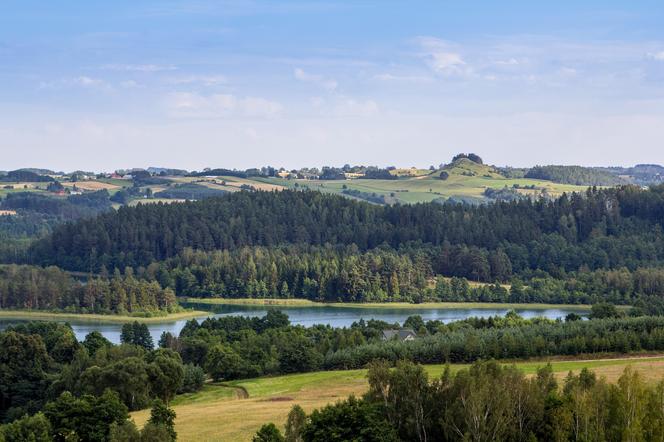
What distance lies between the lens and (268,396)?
2542 inches

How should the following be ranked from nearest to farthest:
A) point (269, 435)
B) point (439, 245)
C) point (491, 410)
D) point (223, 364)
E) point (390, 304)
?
1. point (491, 410)
2. point (269, 435)
3. point (223, 364)
4. point (390, 304)
5. point (439, 245)

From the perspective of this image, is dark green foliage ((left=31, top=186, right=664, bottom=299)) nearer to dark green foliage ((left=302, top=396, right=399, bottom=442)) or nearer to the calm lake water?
the calm lake water

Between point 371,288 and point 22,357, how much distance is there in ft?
269

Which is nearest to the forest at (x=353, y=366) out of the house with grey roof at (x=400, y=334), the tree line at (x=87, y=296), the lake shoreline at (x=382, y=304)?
the house with grey roof at (x=400, y=334)

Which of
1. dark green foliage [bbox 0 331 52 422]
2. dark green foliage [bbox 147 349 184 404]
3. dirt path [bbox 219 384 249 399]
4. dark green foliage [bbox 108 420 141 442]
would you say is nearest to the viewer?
dark green foliage [bbox 108 420 141 442]

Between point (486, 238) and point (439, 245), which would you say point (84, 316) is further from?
point (486, 238)

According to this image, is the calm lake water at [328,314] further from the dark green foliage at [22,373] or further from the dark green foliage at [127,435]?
the dark green foliage at [127,435]

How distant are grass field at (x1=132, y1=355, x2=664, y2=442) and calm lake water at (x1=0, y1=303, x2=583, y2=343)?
39232 mm

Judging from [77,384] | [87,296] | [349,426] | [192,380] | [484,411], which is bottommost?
[87,296]

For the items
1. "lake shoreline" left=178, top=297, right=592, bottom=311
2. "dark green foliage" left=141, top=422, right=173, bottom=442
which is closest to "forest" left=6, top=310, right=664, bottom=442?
"dark green foliage" left=141, top=422, right=173, bottom=442

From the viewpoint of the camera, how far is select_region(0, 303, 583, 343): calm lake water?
119 m

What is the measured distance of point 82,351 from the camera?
7550 centimetres

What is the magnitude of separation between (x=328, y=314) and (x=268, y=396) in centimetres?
7016

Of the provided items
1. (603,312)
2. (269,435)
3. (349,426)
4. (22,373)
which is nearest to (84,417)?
(269,435)
